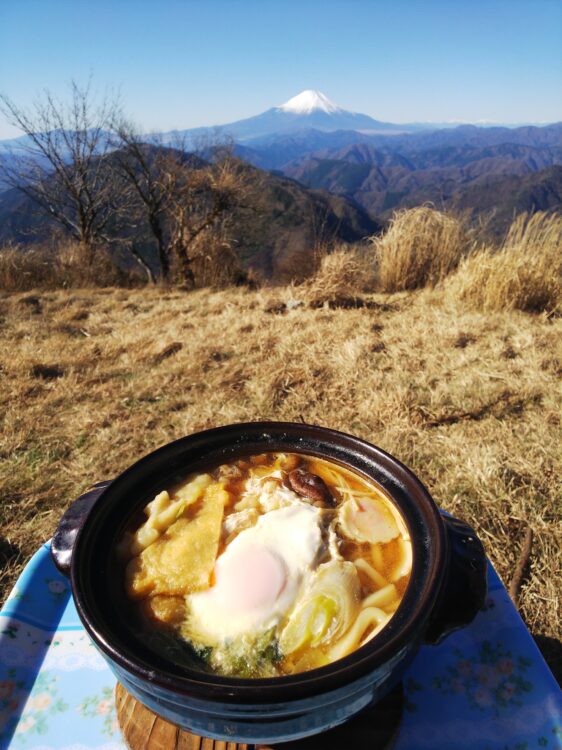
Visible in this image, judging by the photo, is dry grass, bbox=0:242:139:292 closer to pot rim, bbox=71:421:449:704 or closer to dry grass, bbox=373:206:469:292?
dry grass, bbox=373:206:469:292

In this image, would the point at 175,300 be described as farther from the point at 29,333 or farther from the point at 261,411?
the point at 261,411

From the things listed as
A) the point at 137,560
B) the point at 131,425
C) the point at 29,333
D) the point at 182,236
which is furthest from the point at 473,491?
the point at 182,236

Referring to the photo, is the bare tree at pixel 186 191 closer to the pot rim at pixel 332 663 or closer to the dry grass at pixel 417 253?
the dry grass at pixel 417 253

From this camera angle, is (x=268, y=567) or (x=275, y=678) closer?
(x=275, y=678)

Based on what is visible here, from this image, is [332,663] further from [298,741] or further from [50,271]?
[50,271]

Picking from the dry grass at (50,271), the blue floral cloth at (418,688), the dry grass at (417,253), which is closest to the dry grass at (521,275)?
the dry grass at (417,253)

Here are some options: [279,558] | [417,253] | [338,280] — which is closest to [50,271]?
[338,280]
